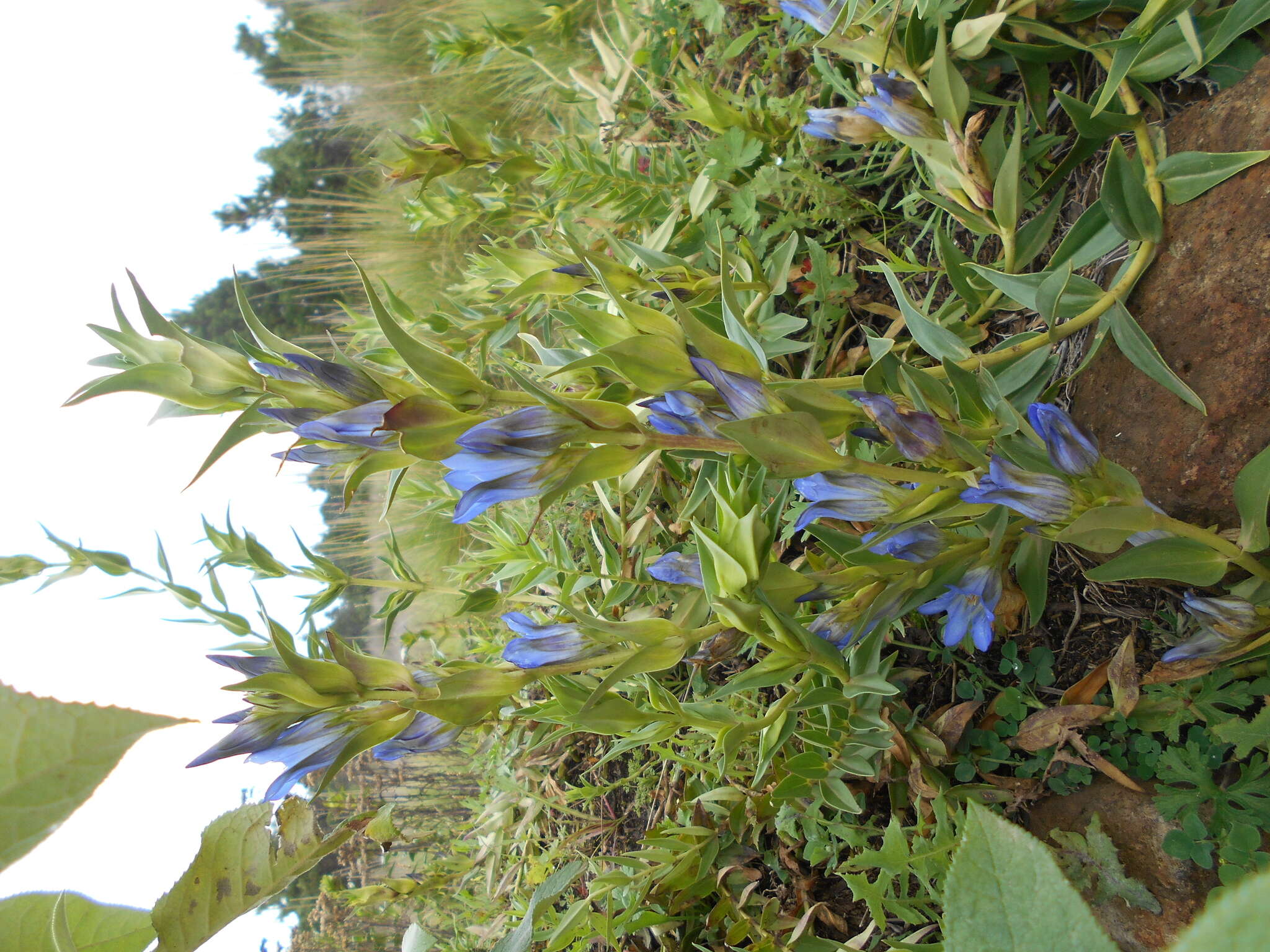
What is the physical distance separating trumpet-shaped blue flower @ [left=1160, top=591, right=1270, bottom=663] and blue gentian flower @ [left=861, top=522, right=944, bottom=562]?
0.96ft

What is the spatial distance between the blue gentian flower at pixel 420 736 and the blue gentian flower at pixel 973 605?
2.10ft

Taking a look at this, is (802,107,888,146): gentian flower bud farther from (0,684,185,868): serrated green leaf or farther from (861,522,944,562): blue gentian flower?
(0,684,185,868): serrated green leaf

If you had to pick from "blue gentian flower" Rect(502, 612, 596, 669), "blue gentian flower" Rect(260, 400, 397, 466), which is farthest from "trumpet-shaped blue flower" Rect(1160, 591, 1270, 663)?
"blue gentian flower" Rect(260, 400, 397, 466)

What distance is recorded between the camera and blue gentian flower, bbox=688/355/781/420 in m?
0.79

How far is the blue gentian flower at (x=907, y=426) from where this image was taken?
0.79 meters

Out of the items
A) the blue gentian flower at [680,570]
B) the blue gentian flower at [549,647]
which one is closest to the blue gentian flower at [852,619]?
the blue gentian flower at [680,570]

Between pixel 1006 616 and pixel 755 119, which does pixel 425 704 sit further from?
pixel 755 119

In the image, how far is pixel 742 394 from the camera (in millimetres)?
790

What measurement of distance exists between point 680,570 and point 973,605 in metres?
0.39

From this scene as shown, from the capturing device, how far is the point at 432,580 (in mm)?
3459

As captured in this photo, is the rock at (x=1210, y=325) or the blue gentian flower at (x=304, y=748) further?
the rock at (x=1210, y=325)

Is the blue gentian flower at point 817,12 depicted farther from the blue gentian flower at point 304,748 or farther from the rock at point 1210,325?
the blue gentian flower at point 304,748

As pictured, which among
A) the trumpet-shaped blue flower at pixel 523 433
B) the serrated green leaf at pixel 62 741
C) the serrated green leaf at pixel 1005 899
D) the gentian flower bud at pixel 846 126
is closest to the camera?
the serrated green leaf at pixel 1005 899

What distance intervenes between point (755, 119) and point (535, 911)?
5.02 ft
